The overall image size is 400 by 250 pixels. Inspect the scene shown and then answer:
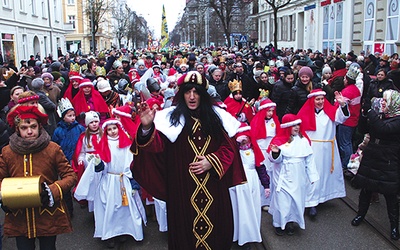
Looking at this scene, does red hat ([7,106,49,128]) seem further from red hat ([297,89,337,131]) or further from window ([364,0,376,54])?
window ([364,0,376,54])

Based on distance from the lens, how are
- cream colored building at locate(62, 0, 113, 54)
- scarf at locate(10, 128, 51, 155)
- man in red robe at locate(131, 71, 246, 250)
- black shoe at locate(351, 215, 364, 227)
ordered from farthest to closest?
cream colored building at locate(62, 0, 113, 54), black shoe at locate(351, 215, 364, 227), scarf at locate(10, 128, 51, 155), man in red robe at locate(131, 71, 246, 250)

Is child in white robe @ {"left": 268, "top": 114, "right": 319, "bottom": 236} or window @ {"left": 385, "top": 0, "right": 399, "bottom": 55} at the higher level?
window @ {"left": 385, "top": 0, "right": 399, "bottom": 55}

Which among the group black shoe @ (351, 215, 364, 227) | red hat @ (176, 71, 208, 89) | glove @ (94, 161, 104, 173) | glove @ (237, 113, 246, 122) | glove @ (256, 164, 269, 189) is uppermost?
red hat @ (176, 71, 208, 89)

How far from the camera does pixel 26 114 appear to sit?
A: 11.9ft

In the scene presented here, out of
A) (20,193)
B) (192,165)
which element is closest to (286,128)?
(192,165)

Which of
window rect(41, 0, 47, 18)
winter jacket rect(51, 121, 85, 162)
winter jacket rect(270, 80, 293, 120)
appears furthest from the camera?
window rect(41, 0, 47, 18)

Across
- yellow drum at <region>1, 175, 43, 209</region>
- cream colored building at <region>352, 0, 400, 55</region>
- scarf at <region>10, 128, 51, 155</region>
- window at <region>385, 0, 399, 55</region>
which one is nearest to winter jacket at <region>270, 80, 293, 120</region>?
scarf at <region>10, 128, 51, 155</region>

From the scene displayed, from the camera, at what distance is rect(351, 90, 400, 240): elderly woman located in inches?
203

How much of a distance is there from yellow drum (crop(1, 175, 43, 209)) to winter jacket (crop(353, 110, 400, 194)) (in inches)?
158

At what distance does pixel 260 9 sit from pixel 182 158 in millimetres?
46711

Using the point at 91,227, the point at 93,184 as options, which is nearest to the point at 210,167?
the point at 93,184

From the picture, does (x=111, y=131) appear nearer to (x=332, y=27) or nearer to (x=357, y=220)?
(x=357, y=220)

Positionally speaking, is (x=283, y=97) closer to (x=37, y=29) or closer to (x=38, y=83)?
(x=38, y=83)

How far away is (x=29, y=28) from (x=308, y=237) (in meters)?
31.7
